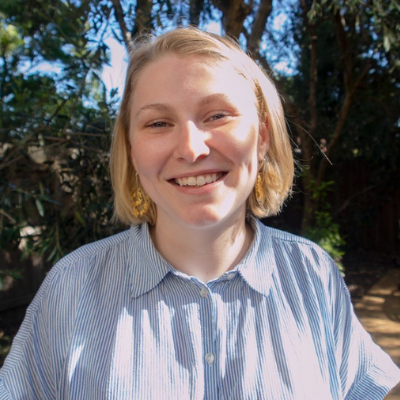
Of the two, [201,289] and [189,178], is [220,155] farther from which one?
[201,289]

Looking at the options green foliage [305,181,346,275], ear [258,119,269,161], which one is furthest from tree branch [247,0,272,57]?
ear [258,119,269,161]

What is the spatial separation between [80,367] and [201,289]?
409 millimetres

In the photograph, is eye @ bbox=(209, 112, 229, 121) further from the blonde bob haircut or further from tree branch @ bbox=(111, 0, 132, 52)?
tree branch @ bbox=(111, 0, 132, 52)

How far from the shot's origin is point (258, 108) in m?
1.51

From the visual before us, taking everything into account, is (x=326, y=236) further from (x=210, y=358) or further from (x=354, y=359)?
(x=210, y=358)

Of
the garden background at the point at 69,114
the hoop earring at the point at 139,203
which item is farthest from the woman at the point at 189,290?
the garden background at the point at 69,114

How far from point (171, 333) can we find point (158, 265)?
0.22m

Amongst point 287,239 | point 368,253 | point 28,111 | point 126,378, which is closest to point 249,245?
point 287,239

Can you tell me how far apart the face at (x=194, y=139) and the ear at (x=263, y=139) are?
154 mm

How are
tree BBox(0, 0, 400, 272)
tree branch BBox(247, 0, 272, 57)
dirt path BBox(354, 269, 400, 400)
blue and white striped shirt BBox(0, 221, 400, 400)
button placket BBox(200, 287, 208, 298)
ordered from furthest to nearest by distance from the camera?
dirt path BBox(354, 269, 400, 400) → tree branch BBox(247, 0, 272, 57) → tree BBox(0, 0, 400, 272) → button placket BBox(200, 287, 208, 298) → blue and white striped shirt BBox(0, 221, 400, 400)

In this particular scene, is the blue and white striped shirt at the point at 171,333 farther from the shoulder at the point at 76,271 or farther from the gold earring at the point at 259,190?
the gold earring at the point at 259,190

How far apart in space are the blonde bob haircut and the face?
52mm

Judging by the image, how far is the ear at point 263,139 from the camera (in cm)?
154

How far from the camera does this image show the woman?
1.29 m
